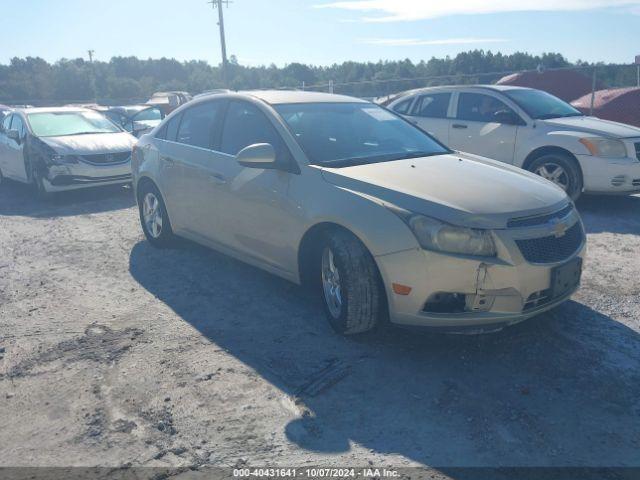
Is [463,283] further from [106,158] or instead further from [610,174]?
[106,158]

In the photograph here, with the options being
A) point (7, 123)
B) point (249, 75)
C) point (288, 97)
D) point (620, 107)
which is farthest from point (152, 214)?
point (249, 75)

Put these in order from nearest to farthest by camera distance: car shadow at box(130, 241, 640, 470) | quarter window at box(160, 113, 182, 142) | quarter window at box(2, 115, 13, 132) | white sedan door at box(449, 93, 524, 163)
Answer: car shadow at box(130, 241, 640, 470)
quarter window at box(160, 113, 182, 142)
white sedan door at box(449, 93, 524, 163)
quarter window at box(2, 115, 13, 132)

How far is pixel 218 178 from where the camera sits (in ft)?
16.9

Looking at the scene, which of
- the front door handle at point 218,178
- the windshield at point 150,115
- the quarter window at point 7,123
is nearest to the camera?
the front door handle at point 218,178

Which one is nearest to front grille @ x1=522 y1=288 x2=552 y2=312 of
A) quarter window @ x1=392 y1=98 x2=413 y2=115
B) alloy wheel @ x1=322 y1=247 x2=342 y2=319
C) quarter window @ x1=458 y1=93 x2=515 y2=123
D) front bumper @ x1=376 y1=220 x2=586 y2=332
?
front bumper @ x1=376 y1=220 x2=586 y2=332

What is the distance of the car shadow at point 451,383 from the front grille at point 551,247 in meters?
0.61

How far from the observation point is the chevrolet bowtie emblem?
3.83 metres

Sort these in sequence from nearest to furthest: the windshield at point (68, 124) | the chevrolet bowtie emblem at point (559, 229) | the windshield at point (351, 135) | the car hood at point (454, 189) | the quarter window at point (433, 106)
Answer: the car hood at point (454, 189) < the chevrolet bowtie emblem at point (559, 229) < the windshield at point (351, 135) < the quarter window at point (433, 106) < the windshield at point (68, 124)

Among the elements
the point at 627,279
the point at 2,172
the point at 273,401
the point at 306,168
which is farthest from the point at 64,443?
the point at 2,172

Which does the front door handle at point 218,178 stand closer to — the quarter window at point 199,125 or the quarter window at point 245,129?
the quarter window at point 245,129

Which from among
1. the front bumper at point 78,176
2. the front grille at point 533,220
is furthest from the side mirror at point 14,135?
the front grille at point 533,220

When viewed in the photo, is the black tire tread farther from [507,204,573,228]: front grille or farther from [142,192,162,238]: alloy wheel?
[142,192,162,238]: alloy wheel

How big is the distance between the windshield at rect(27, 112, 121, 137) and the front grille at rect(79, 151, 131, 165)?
979 mm

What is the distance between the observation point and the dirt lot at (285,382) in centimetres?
296
